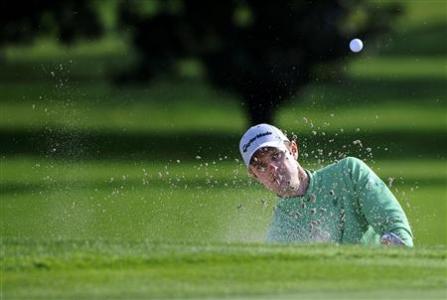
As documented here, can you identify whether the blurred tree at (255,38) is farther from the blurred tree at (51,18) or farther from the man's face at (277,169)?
the man's face at (277,169)

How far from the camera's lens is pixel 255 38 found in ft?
107

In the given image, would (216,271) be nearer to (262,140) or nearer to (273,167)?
(273,167)

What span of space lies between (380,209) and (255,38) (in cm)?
2410

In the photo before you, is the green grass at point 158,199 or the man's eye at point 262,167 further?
the green grass at point 158,199

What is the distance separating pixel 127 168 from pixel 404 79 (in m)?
28.5

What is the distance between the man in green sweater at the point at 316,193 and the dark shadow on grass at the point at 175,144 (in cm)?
1714

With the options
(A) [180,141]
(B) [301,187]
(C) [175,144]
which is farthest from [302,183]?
(A) [180,141]

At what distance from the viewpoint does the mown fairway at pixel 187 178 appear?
725 centimetres

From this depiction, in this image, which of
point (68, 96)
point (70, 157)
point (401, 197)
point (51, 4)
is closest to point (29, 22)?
point (51, 4)

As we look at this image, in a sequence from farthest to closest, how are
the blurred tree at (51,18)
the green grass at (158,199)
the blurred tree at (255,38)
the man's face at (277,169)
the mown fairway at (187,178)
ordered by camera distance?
the blurred tree at (51,18)
the blurred tree at (255,38)
the green grass at (158,199)
the man's face at (277,169)
the mown fairway at (187,178)

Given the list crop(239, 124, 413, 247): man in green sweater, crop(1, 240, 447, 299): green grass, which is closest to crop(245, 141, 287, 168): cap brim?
crop(239, 124, 413, 247): man in green sweater

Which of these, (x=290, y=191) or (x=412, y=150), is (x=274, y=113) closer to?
(x=412, y=150)

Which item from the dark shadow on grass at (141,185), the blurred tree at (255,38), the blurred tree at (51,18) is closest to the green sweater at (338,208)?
the dark shadow on grass at (141,185)

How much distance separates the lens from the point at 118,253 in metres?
7.70
